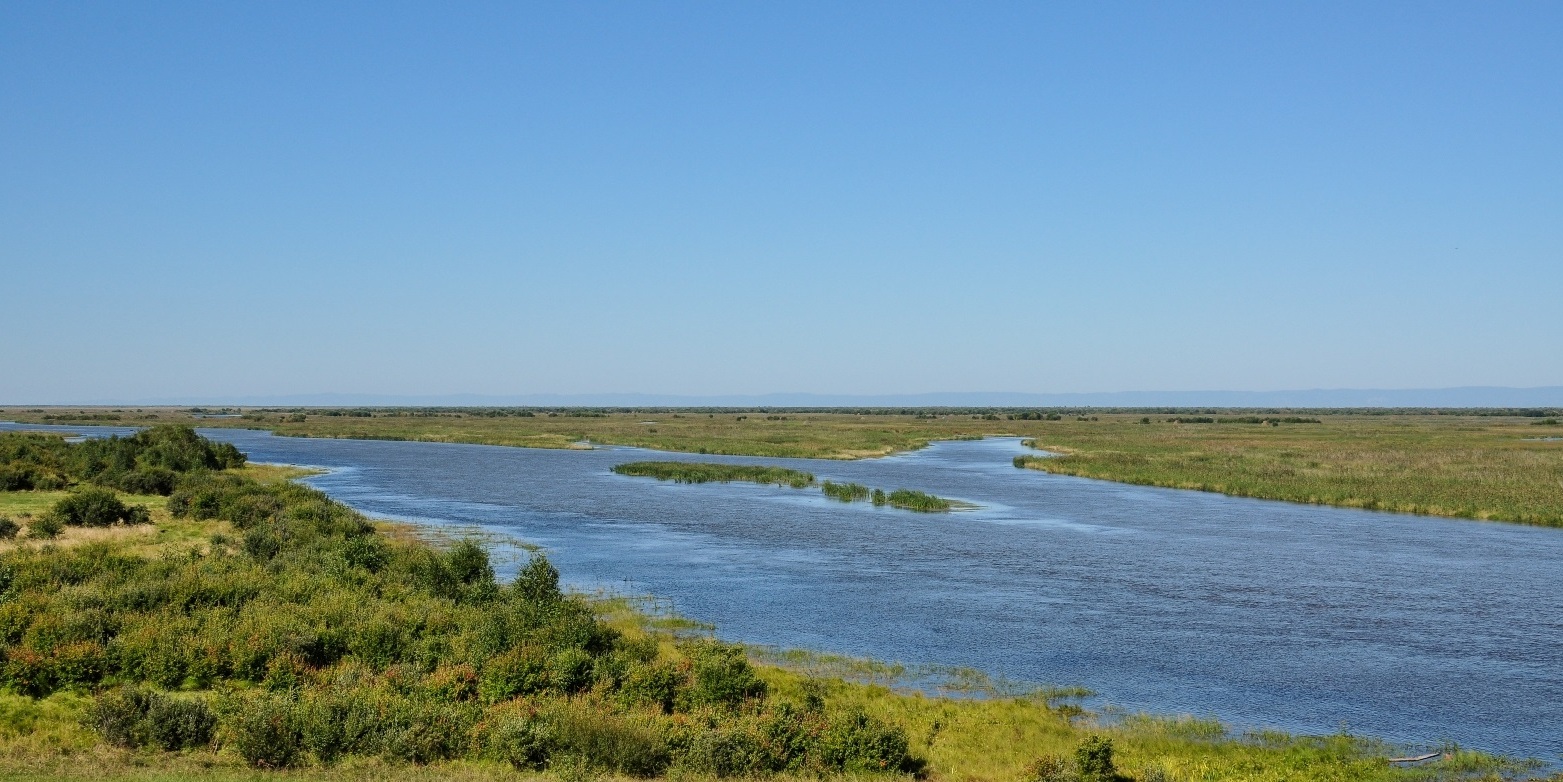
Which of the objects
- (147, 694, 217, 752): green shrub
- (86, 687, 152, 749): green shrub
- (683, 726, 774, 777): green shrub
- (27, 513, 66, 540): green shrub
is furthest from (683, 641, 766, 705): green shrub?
(27, 513, 66, 540): green shrub

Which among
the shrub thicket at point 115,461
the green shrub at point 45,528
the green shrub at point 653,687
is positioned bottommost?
the green shrub at point 653,687

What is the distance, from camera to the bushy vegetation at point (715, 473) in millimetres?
75000

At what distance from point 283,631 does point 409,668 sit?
124 inches

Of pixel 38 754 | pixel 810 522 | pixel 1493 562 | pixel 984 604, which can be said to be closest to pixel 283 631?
pixel 38 754

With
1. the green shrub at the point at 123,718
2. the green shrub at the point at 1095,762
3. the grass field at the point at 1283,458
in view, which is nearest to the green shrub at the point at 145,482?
the green shrub at the point at 123,718

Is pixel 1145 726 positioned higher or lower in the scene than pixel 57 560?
lower

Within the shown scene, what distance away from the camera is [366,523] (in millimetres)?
44406

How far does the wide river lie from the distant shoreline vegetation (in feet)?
5.92

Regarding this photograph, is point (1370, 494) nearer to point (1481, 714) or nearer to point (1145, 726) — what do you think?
point (1481, 714)

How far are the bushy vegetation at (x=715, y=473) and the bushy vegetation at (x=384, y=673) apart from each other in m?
45.3

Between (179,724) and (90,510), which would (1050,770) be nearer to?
(179,724)

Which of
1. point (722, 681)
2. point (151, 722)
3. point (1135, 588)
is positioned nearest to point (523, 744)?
point (722, 681)

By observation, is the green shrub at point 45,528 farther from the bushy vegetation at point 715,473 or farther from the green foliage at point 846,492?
the bushy vegetation at point 715,473

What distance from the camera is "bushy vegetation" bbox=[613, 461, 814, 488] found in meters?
75.0
